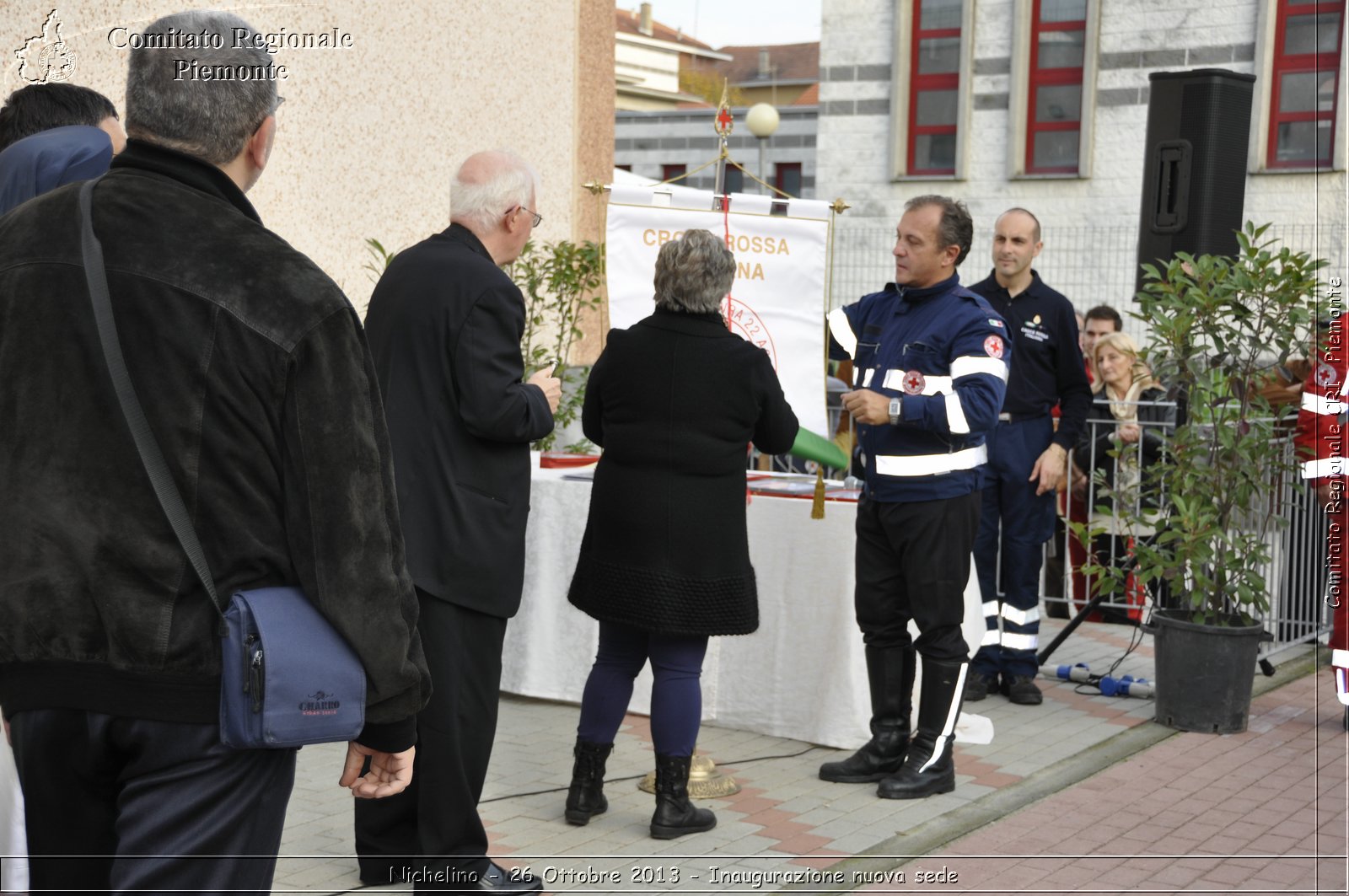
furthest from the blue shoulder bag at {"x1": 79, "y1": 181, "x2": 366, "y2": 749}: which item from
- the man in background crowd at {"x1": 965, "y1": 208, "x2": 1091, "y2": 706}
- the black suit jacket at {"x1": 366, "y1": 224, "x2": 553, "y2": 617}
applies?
the man in background crowd at {"x1": 965, "y1": 208, "x2": 1091, "y2": 706}

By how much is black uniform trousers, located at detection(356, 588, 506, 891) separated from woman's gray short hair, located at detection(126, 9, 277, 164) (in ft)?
6.55

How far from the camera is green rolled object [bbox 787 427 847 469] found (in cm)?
576

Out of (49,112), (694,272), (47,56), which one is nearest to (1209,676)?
(694,272)

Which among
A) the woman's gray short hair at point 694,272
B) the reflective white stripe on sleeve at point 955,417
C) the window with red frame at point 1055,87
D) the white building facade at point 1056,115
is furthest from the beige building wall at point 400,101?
the window with red frame at point 1055,87

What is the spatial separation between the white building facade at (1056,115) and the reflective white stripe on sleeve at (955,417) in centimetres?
1625

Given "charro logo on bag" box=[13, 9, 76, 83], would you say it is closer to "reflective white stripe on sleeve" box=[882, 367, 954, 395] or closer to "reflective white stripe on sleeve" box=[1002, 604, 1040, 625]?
"reflective white stripe on sleeve" box=[882, 367, 954, 395]

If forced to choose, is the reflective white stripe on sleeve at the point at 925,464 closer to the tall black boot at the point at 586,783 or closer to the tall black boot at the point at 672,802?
the tall black boot at the point at 672,802

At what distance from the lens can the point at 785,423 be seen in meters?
4.86

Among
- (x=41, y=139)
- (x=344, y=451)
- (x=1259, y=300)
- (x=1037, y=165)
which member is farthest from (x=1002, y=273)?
(x=1037, y=165)

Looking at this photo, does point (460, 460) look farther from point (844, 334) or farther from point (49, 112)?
point (844, 334)

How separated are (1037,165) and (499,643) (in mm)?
19824

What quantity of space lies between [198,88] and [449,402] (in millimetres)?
1849

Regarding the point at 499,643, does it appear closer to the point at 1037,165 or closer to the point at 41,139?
the point at 41,139

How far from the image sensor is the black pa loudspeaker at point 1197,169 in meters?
7.59
